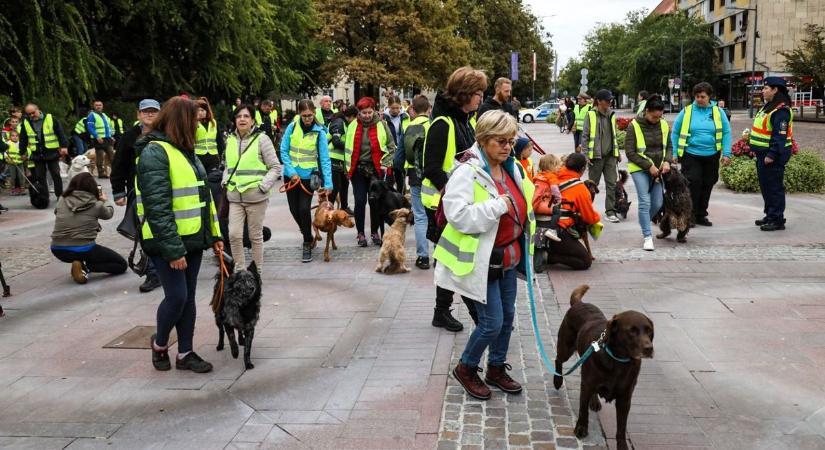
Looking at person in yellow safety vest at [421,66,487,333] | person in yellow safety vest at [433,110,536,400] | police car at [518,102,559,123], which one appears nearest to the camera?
person in yellow safety vest at [433,110,536,400]

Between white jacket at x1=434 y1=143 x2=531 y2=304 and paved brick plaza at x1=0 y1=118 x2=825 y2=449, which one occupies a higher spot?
white jacket at x1=434 y1=143 x2=531 y2=304

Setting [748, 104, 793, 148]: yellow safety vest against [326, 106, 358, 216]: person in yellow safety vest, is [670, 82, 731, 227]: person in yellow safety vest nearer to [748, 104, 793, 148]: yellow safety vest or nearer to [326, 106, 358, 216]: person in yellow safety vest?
[748, 104, 793, 148]: yellow safety vest

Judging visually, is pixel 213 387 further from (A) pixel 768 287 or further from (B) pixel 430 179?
(A) pixel 768 287

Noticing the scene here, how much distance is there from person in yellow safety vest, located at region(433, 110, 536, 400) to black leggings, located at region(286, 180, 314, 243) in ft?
15.0

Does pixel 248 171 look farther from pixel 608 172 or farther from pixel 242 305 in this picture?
pixel 608 172

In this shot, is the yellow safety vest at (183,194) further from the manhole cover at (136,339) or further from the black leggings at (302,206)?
the black leggings at (302,206)

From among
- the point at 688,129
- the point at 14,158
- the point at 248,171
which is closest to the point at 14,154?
the point at 14,158

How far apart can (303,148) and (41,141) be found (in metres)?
7.60

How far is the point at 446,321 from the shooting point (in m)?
5.99

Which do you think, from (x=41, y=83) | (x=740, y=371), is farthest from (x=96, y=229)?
(x=41, y=83)

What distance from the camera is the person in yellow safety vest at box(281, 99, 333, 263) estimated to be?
880 centimetres

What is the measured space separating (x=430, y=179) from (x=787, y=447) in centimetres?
298

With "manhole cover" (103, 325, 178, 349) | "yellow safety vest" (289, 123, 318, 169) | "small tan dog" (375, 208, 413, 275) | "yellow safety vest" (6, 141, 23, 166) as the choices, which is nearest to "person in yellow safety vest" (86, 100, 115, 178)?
"yellow safety vest" (6, 141, 23, 166)

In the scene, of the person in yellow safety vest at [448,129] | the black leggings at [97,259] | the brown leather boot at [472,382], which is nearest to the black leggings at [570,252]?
the person in yellow safety vest at [448,129]
